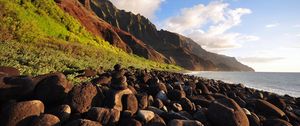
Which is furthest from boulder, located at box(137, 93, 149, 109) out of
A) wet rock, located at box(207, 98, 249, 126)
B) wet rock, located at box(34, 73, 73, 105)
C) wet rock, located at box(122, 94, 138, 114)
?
wet rock, located at box(34, 73, 73, 105)

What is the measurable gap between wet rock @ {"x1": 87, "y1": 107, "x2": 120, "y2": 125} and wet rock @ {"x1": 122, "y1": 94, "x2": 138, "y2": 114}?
0.88 metres

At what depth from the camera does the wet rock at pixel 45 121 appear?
551 cm

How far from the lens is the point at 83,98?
685cm

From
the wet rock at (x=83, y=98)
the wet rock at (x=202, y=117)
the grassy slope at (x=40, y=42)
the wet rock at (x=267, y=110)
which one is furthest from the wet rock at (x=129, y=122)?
the grassy slope at (x=40, y=42)

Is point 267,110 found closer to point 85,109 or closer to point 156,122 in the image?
point 156,122

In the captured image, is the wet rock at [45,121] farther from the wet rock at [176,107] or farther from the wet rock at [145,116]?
the wet rock at [176,107]

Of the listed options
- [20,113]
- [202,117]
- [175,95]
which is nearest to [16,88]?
[20,113]

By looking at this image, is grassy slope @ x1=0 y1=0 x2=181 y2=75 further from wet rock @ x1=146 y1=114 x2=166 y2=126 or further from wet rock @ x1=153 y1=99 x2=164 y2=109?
wet rock @ x1=146 y1=114 x2=166 y2=126

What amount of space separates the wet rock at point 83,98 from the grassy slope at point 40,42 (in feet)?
24.2

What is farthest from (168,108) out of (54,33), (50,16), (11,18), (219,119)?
(50,16)

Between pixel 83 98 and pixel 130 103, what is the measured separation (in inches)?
44.4

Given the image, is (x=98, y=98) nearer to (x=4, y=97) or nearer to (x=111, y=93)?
(x=111, y=93)

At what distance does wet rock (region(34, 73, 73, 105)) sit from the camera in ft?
22.9

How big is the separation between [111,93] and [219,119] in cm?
253
